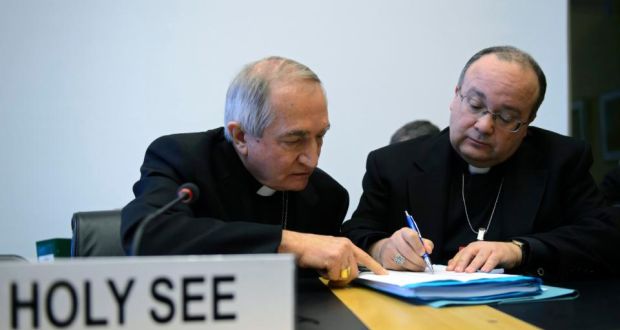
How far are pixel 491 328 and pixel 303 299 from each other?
425 millimetres

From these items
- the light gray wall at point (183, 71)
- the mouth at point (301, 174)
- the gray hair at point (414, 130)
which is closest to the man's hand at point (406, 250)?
the mouth at point (301, 174)

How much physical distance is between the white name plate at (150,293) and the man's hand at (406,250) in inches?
29.2

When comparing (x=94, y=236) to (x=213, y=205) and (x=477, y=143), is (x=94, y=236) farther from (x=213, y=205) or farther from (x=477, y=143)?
(x=477, y=143)

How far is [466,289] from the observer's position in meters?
1.16

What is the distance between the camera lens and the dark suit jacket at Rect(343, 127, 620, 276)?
1.70m

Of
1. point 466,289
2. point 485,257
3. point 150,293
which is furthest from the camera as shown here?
point 485,257

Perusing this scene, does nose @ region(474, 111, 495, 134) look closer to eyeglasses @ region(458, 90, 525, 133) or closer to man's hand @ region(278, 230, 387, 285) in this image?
eyeglasses @ region(458, 90, 525, 133)

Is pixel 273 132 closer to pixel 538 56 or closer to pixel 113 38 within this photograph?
pixel 113 38

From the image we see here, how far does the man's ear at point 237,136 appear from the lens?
1.56m

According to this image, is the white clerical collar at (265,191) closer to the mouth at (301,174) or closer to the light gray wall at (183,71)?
the mouth at (301,174)

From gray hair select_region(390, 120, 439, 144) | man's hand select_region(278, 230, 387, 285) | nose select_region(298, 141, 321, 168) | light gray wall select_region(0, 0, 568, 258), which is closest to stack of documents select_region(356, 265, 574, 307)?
man's hand select_region(278, 230, 387, 285)

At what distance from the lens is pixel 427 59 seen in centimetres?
345

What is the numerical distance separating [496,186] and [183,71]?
6.48 ft

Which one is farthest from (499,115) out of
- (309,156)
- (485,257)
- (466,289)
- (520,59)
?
(466,289)
